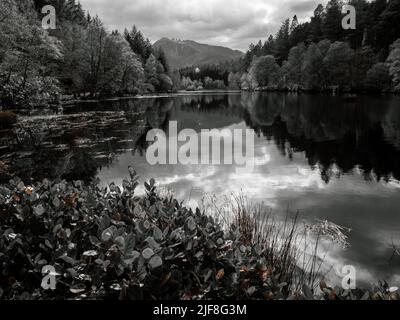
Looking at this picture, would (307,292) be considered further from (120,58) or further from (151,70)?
(151,70)

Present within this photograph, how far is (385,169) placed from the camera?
16.0m

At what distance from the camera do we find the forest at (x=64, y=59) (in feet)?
130

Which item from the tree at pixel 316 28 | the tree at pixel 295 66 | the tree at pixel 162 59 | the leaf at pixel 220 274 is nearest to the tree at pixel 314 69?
the tree at pixel 295 66

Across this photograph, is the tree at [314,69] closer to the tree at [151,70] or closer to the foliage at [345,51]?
the foliage at [345,51]

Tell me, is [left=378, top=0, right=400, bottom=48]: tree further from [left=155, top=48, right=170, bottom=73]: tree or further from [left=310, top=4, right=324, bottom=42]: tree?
[left=155, top=48, right=170, bottom=73]: tree

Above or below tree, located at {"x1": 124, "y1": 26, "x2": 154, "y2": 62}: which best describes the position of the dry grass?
below

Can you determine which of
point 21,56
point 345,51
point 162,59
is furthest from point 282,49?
point 21,56

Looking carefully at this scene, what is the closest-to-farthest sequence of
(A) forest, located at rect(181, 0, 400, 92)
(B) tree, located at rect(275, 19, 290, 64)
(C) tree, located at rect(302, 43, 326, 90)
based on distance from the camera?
(A) forest, located at rect(181, 0, 400, 92) < (C) tree, located at rect(302, 43, 326, 90) < (B) tree, located at rect(275, 19, 290, 64)

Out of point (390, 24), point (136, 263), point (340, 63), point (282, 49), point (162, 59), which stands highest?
point (282, 49)

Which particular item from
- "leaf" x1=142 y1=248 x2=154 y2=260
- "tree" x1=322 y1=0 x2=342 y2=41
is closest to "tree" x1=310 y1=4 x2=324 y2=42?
"tree" x1=322 y1=0 x2=342 y2=41

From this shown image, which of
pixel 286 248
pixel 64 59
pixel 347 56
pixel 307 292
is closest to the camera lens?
pixel 307 292

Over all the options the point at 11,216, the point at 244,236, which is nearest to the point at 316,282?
the point at 244,236

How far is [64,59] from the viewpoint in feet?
219

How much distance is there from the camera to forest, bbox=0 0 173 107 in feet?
130
